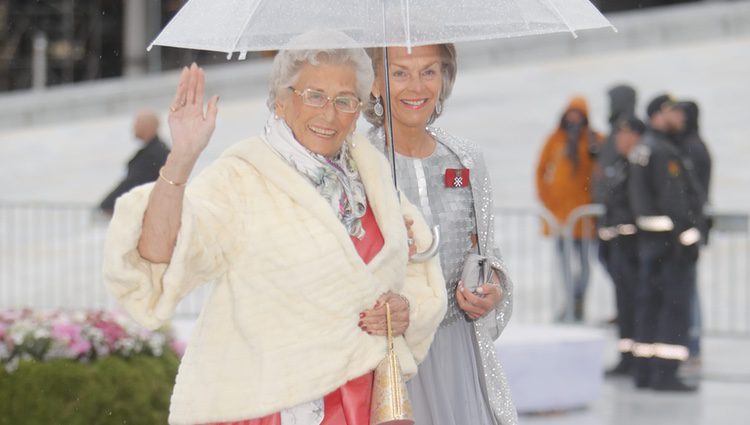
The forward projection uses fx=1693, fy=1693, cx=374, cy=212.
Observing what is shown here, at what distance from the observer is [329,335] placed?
13.7ft

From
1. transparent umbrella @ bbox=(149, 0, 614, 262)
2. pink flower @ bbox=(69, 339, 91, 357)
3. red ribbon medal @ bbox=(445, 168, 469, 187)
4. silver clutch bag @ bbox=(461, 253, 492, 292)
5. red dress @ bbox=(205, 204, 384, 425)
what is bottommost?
pink flower @ bbox=(69, 339, 91, 357)

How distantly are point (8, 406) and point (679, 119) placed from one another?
5.82m

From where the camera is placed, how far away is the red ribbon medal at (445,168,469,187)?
16.7ft

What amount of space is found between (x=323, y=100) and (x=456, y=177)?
3.03 feet

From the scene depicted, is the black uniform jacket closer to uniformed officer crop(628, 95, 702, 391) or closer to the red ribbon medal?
uniformed officer crop(628, 95, 702, 391)

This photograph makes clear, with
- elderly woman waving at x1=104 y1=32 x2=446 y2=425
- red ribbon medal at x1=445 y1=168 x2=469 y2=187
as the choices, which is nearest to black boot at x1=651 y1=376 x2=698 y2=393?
red ribbon medal at x1=445 y1=168 x2=469 y2=187

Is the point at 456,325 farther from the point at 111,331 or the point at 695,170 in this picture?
the point at 695,170

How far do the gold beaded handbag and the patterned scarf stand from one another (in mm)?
251

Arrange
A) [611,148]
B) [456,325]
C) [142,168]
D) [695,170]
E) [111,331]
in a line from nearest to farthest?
[456,325]
[111,331]
[142,168]
[695,170]
[611,148]

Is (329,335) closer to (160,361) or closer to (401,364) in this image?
(401,364)

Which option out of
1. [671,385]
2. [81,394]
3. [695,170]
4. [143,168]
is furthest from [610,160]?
[81,394]

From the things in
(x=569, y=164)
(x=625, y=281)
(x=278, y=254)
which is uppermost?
(x=569, y=164)

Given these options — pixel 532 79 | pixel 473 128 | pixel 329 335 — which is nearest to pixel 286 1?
pixel 329 335

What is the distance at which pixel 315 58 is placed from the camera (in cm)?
431
